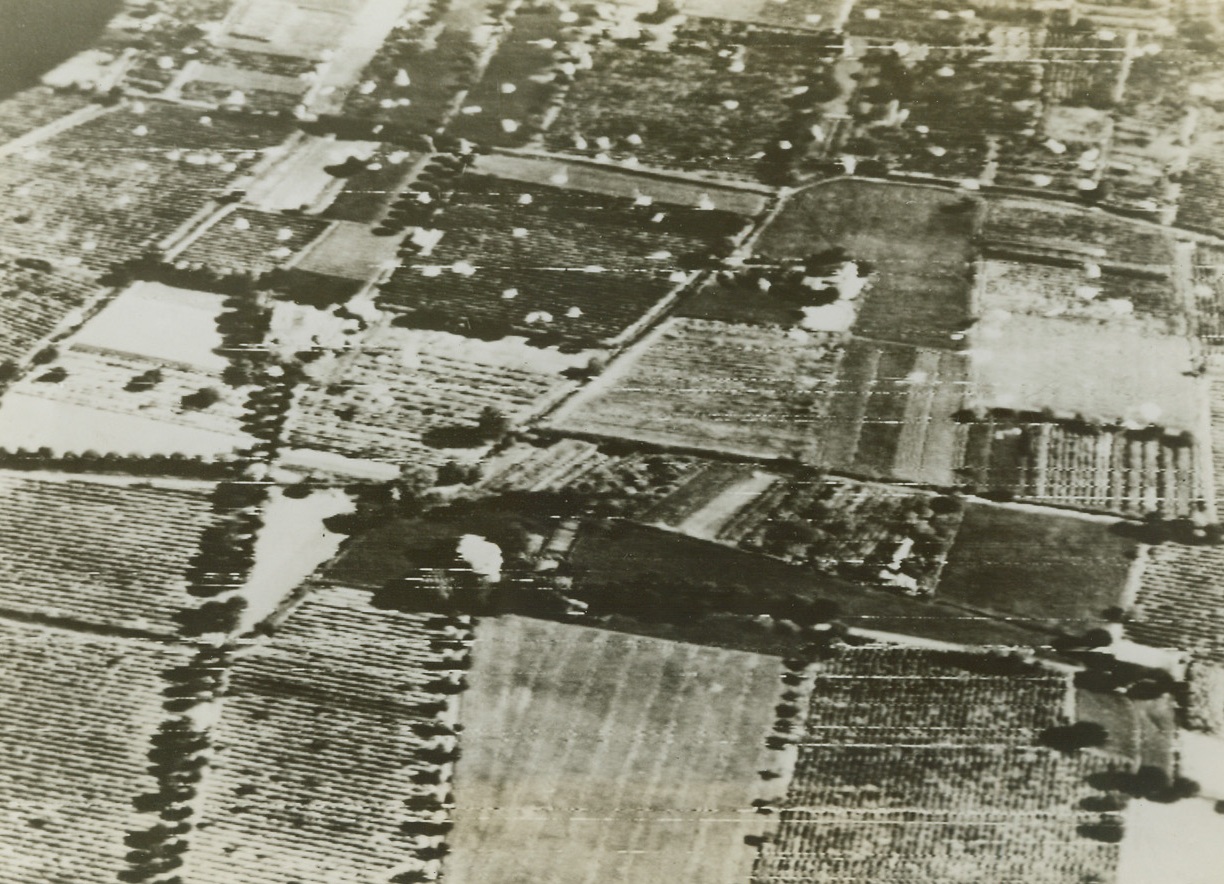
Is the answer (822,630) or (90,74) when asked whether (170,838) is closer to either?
(822,630)

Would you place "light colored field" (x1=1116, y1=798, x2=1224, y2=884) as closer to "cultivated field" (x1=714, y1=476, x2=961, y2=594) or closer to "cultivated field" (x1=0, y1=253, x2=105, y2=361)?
"cultivated field" (x1=714, y1=476, x2=961, y2=594)

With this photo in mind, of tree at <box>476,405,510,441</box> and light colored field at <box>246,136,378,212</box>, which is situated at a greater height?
light colored field at <box>246,136,378,212</box>

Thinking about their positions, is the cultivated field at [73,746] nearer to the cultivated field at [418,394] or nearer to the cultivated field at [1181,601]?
the cultivated field at [418,394]

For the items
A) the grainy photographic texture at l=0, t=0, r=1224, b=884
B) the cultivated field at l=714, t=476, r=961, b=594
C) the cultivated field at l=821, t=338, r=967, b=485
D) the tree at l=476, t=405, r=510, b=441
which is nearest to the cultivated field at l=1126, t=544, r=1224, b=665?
the grainy photographic texture at l=0, t=0, r=1224, b=884

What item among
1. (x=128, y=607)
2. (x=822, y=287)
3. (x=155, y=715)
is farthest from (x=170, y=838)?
(x=822, y=287)

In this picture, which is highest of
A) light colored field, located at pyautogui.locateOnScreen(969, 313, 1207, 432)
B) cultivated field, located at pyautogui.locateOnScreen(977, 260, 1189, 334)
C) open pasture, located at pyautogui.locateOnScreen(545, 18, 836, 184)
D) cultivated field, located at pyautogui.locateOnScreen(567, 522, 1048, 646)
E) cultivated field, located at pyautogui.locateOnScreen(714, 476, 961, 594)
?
open pasture, located at pyautogui.locateOnScreen(545, 18, 836, 184)
